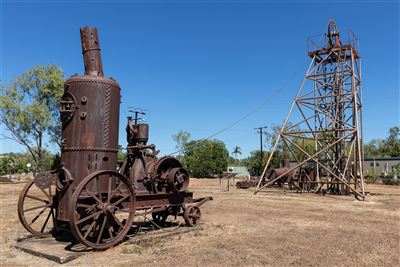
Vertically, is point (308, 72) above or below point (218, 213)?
above

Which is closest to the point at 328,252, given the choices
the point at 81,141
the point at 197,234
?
the point at 197,234

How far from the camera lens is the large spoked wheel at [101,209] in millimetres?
7422

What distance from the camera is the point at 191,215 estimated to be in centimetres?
1060

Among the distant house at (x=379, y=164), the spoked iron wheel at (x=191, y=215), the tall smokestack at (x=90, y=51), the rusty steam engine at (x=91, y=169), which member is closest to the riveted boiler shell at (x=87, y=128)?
the rusty steam engine at (x=91, y=169)

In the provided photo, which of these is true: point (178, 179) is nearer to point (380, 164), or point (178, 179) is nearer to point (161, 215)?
point (161, 215)

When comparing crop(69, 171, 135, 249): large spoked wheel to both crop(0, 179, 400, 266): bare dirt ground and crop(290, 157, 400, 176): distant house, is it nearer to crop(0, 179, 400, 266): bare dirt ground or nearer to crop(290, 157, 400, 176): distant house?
crop(0, 179, 400, 266): bare dirt ground

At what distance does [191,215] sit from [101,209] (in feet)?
11.4

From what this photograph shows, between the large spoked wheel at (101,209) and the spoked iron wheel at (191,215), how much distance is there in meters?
2.23

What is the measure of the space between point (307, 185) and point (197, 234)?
18.1 metres

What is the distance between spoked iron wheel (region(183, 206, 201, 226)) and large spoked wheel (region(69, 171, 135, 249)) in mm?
2226

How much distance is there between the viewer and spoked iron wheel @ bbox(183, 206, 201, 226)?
1039 cm

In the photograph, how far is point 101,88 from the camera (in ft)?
28.1

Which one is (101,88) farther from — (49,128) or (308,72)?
(49,128)

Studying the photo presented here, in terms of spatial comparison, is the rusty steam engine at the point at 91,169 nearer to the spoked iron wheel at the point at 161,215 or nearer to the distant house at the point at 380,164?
the spoked iron wheel at the point at 161,215
